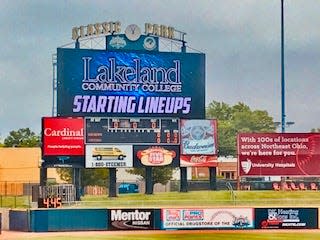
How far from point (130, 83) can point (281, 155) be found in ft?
34.4

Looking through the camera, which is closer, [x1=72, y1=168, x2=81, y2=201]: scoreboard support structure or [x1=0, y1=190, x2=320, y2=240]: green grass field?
[x1=0, y1=190, x2=320, y2=240]: green grass field

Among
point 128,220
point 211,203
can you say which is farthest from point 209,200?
point 128,220

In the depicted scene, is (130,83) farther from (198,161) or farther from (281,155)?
(281,155)

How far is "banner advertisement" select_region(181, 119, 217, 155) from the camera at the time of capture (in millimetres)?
52812

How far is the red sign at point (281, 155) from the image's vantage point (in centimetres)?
5412

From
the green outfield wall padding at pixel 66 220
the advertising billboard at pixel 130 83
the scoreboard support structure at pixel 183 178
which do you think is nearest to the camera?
the green outfield wall padding at pixel 66 220

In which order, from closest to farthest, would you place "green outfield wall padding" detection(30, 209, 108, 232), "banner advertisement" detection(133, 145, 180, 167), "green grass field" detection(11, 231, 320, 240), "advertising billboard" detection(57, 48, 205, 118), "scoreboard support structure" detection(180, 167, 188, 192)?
1. "green grass field" detection(11, 231, 320, 240)
2. "green outfield wall padding" detection(30, 209, 108, 232)
3. "advertising billboard" detection(57, 48, 205, 118)
4. "banner advertisement" detection(133, 145, 180, 167)
5. "scoreboard support structure" detection(180, 167, 188, 192)

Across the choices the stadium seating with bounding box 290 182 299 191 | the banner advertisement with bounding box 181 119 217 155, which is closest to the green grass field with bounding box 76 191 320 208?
the stadium seating with bounding box 290 182 299 191

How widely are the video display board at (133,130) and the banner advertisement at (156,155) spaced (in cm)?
37

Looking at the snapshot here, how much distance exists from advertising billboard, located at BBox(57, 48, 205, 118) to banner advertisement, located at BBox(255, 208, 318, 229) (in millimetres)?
8549

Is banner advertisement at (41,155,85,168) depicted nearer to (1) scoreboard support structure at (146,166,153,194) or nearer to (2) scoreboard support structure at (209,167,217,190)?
(1) scoreboard support structure at (146,166,153,194)

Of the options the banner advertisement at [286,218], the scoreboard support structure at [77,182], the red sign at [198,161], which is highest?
the red sign at [198,161]

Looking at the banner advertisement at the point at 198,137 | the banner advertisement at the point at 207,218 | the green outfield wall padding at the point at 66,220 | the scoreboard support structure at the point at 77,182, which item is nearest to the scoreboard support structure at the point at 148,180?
the banner advertisement at the point at 198,137

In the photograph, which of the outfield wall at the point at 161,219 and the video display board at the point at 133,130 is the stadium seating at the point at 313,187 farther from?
the video display board at the point at 133,130
